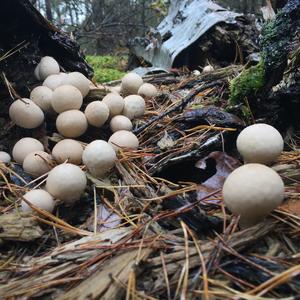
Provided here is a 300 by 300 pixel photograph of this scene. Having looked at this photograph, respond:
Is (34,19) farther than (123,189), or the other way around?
(34,19)

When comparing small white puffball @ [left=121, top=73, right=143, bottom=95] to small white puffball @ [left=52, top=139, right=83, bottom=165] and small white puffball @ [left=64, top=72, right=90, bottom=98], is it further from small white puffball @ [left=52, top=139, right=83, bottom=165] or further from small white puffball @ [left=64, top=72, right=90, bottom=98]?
small white puffball @ [left=52, top=139, right=83, bottom=165]

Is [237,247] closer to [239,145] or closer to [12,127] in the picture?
[239,145]

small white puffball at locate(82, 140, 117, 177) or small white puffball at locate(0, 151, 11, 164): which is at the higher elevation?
small white puffball at locate(0, 151, 11, 164)

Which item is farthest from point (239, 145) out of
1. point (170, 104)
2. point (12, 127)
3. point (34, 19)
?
point (34, 19)

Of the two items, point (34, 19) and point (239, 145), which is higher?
point (34, 19)

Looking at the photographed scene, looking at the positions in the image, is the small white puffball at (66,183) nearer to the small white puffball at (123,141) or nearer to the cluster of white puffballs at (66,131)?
the cluster of white puffballs at (66,131)

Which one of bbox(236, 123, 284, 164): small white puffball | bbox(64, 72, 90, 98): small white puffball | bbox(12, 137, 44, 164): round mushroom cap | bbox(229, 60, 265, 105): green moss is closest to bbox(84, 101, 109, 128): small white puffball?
bbox(64, 72, 90, 98): small white puffball

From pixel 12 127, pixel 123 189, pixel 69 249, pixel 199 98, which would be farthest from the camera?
pixel 199 98
